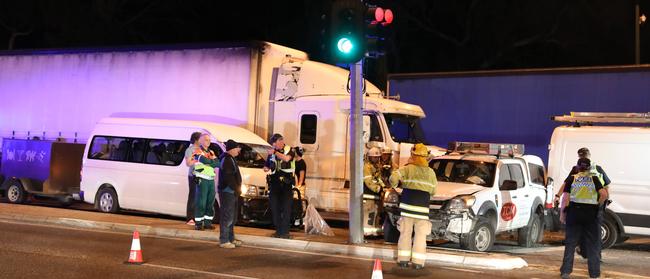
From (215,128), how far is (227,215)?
3911 millimetres

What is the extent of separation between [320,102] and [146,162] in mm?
3994

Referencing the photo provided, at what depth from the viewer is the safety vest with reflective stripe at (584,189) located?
9742 millimetres

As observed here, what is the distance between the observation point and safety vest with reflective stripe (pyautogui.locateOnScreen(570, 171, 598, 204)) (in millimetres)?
9742

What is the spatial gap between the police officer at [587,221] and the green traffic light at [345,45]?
3838 millimetres

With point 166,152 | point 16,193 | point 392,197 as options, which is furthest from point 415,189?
point 16,193

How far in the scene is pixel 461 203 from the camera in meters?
11.3

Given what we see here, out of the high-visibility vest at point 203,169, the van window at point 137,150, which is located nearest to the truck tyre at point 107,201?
the van window at point 137,150

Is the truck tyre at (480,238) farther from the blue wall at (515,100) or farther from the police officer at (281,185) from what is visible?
the blue wall at (515,100)

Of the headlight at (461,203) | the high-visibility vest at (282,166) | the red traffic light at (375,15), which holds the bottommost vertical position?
the headlight at (461,203)

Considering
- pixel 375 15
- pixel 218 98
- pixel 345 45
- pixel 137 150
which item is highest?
pixel 375 15

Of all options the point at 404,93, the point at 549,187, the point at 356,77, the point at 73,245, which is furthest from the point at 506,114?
the point at 73,245

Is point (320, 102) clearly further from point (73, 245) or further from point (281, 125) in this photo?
point (73, 245)

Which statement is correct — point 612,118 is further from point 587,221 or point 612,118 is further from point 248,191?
point 248,191

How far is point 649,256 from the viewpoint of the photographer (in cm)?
1323
